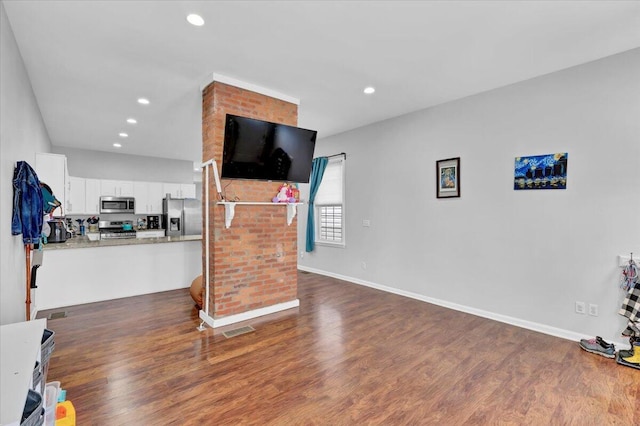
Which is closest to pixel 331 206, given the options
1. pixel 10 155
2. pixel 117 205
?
pixel 10 155

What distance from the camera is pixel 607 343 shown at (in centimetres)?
281

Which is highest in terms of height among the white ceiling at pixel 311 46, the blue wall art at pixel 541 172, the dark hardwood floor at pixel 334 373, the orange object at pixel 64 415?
the white ceiling at pixel 311 46

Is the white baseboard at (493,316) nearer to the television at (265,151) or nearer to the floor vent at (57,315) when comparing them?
the television at (265,151)

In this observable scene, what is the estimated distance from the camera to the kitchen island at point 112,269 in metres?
3.94

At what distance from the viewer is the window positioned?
5711mm

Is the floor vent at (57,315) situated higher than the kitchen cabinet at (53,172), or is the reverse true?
the kitchen cabinet at (53,172)

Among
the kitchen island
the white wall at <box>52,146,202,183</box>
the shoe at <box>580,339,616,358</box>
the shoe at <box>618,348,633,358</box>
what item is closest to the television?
the kitchen island

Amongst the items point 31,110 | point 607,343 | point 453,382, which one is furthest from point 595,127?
point 31,110

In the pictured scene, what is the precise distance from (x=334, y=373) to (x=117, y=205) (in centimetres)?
676

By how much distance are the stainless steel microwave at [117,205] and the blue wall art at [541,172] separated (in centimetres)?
765

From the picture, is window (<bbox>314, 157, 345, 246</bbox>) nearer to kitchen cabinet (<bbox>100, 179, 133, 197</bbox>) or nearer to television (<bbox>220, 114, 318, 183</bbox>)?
television (<bbox>220, 114, 318, 183</bbox>)

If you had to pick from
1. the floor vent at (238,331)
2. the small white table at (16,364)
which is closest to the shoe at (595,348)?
the floor vent at (238,331)

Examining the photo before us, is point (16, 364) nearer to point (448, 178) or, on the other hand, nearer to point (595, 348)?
point (595, 348)

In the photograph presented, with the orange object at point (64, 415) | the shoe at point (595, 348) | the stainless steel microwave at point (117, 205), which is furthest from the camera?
the stainless steel microwave at point (117, 205)
